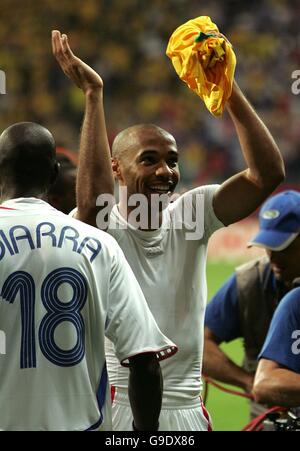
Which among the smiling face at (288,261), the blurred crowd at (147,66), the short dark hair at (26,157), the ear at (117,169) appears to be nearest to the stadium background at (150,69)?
the blurred crowd at (147,66)

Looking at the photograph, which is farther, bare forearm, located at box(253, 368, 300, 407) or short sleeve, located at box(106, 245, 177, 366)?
bare forearm, located at box(253, 368, 300, 407)

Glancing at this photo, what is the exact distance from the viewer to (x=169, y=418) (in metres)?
3.23

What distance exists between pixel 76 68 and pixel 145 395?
1.10 metres

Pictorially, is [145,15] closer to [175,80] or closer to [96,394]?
[175,80]

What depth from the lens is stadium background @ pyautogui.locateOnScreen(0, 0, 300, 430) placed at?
1550 centimetres

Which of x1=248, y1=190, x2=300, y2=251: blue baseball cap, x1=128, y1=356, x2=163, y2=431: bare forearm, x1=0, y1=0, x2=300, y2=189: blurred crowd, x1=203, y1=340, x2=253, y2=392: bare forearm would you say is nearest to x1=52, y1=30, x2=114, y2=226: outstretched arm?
x1=128, y1=356, x2=163, y2=431: bare forearm

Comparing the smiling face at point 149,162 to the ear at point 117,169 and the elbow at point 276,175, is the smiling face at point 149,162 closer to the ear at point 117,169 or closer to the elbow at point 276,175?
the ear at point 117,169

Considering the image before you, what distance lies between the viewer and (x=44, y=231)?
8.57ft

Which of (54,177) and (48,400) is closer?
(48,400)

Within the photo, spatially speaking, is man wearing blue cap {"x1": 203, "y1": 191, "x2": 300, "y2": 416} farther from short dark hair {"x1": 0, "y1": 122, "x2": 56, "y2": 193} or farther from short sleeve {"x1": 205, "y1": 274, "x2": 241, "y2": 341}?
short dark hair {"x1": 0, "y1": 122, "x2": 56, "y2": 193}

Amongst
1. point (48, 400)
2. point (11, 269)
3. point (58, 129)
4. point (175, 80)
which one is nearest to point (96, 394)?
point (48, 400)

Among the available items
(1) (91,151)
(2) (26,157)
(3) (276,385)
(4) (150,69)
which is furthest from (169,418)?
(4) (150,69)

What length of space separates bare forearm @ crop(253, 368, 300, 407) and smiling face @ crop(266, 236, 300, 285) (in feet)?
3.19
